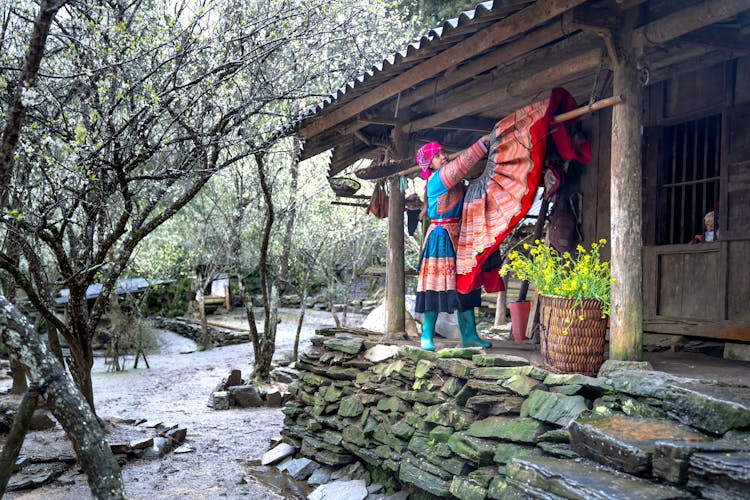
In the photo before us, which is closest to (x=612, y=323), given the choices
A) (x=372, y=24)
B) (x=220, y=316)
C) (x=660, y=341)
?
(x=660, y=341)

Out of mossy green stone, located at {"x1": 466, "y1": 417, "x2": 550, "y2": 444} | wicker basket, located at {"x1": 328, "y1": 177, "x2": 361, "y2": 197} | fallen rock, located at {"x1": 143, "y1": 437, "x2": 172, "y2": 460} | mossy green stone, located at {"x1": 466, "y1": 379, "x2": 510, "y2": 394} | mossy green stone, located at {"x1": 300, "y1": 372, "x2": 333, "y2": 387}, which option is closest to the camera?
mossy green stone, located at {"x1": 466, "y1": 417, "x2": 550, "y2": 444}

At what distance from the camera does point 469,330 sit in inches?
219

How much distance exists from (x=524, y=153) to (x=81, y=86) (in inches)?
170

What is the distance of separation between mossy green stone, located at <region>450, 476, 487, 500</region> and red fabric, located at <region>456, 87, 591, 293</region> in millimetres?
1706

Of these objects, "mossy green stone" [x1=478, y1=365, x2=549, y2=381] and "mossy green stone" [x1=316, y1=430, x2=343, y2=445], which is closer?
"mossy green stone" [x1=478, y1=365, x2=549, y2=381]

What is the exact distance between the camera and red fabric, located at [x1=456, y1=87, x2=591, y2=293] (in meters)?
4.81

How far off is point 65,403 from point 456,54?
12.7ft

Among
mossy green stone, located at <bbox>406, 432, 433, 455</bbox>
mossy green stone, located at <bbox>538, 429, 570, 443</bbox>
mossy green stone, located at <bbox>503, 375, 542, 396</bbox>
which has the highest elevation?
mossy green stone, located at <bbox>503, 375, 542, 396</bbox>

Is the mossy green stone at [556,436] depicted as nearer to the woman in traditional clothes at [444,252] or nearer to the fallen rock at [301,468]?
the woman in traditional clothes at [444,252]

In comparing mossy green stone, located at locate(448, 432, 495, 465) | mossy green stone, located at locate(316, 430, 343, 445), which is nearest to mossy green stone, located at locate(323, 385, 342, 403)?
mossy green stone, located at locate(316, 430, 343, 445)

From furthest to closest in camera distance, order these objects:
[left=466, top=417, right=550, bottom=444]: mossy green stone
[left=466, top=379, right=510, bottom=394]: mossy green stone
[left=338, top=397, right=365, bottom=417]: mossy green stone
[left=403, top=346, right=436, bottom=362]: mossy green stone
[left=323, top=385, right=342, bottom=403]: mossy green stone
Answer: [left=323, top=385, right=342, bottom=403]: mossy green stone
[left=338, top=397, right=365, bottom=417]: mossy green stone
[left=403, top=346, right=436, bottom=362]: mossy green stone
[left=466, top=379, right=510, bottom=394]: mossy green stone
[left=466, top=417, right=550, bottom=444]: mossy green stone

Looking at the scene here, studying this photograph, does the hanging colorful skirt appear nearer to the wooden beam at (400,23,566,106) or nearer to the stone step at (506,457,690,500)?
the wooden beam at (400,23,566,106)

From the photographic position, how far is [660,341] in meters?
5.20

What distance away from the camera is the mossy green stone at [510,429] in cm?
385
